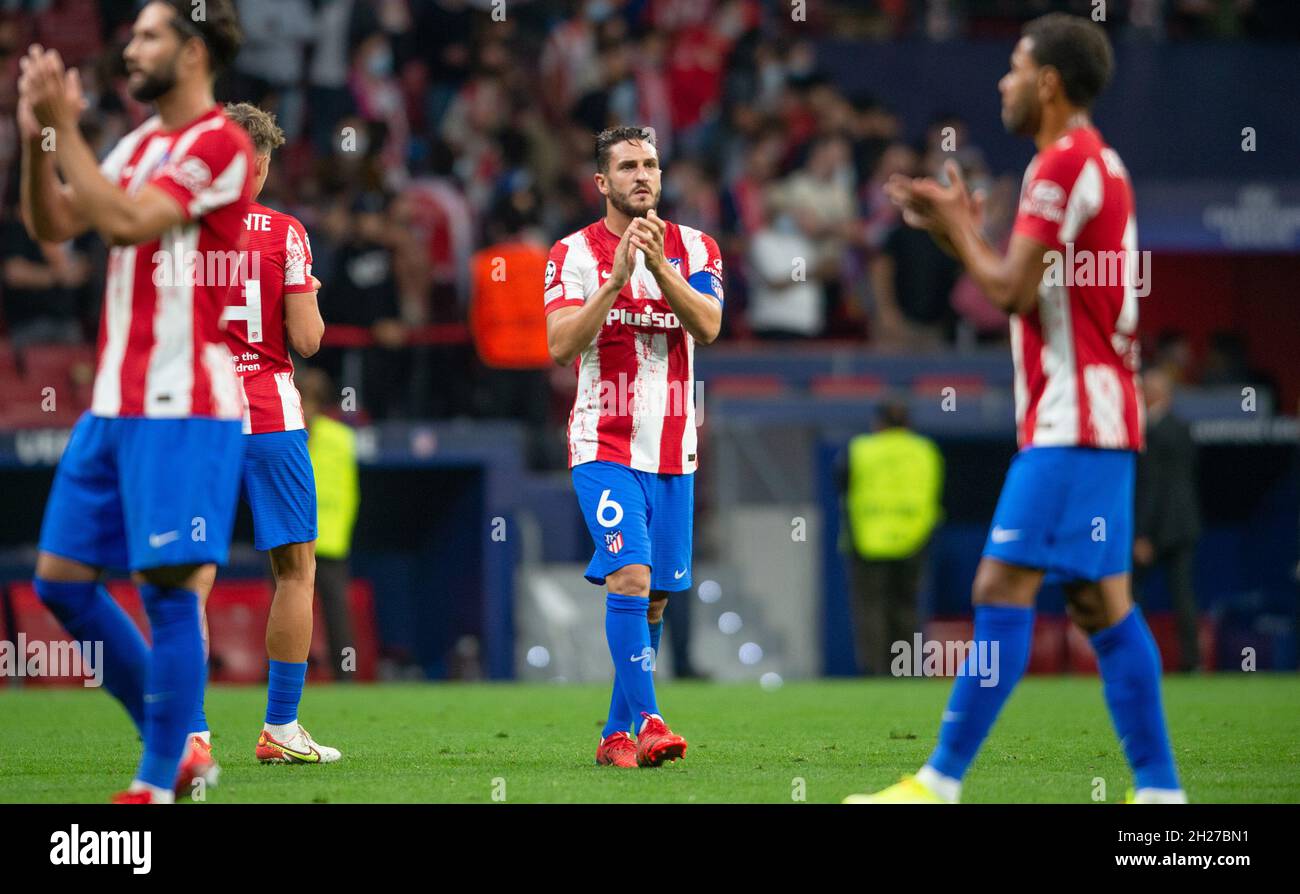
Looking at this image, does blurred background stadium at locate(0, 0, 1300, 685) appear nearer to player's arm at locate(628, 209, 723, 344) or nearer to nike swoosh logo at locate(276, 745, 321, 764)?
nike swoosh logo at locate(276, 745, 321, 764)

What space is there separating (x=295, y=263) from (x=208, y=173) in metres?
2.22

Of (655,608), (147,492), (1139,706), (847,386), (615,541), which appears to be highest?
(847,386)

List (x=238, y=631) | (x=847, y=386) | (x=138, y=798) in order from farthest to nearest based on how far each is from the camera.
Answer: (x=847, y=386) < (x=238, y=631) < (x=138, y=798)

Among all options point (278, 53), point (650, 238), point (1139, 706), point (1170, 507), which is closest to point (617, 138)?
point (650, 238)

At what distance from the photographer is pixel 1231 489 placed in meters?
17.3

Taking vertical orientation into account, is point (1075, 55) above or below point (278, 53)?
below

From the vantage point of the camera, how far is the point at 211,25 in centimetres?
584

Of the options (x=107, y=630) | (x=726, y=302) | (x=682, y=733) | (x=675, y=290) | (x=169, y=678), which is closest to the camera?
(x=169, y=678)

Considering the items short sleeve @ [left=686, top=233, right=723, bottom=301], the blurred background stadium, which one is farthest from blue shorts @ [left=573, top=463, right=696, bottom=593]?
the blurred background stadium

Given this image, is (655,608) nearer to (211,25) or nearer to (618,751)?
(618,751)

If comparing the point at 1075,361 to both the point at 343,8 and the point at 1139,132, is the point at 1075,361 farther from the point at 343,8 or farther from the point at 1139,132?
the point at 1139,132

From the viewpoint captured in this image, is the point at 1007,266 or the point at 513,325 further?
the point at 513,325

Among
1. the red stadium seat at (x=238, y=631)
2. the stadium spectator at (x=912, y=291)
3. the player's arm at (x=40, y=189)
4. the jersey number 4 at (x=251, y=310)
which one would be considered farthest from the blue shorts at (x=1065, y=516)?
the stadium spectator at (x=912, y=291)

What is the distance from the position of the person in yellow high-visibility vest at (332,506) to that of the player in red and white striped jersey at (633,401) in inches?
252
